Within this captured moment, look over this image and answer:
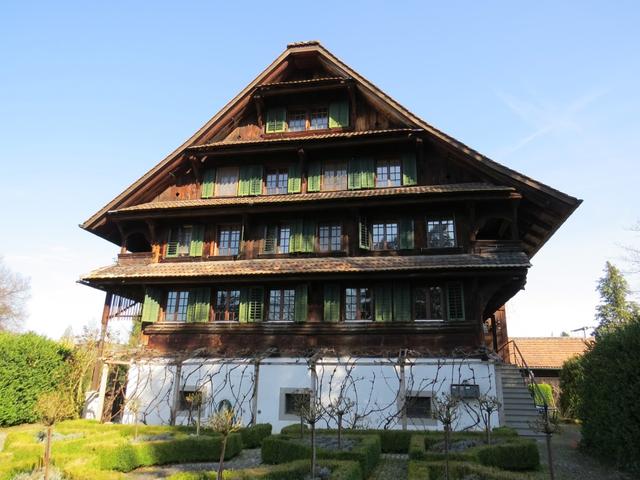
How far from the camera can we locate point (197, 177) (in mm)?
23297

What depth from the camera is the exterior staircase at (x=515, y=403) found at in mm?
16125

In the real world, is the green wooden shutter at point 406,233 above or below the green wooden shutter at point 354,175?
below

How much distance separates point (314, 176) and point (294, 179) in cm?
96

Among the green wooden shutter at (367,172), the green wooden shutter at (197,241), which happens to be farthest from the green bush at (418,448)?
the green wooden shutter at (197,241)

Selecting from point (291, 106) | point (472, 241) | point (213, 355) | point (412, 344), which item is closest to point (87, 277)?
point (213, 355)

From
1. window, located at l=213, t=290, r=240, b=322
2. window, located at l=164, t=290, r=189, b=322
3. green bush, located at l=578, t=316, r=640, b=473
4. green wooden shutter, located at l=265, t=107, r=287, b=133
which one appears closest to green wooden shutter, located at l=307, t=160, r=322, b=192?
green wooden shutter, located at l=265, t=107, r=287, b=133

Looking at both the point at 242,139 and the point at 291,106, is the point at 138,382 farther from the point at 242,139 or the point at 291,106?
the point at 291,106

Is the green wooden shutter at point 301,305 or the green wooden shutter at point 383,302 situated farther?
the green wooden shutter at point 301,305

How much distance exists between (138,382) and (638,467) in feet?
56.7

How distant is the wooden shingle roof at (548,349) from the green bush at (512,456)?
25.9 m

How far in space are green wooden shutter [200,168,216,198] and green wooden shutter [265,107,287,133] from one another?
3461 mm

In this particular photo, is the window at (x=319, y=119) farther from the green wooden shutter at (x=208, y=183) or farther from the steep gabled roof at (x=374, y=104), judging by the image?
the green wooden shutter at (x=208, y=183)

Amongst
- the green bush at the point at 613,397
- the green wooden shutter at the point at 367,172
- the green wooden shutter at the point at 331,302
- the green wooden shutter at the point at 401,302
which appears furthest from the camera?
the green wooden shutter at the point at 367,172

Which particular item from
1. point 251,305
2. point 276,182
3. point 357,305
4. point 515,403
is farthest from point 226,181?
point 515,403
